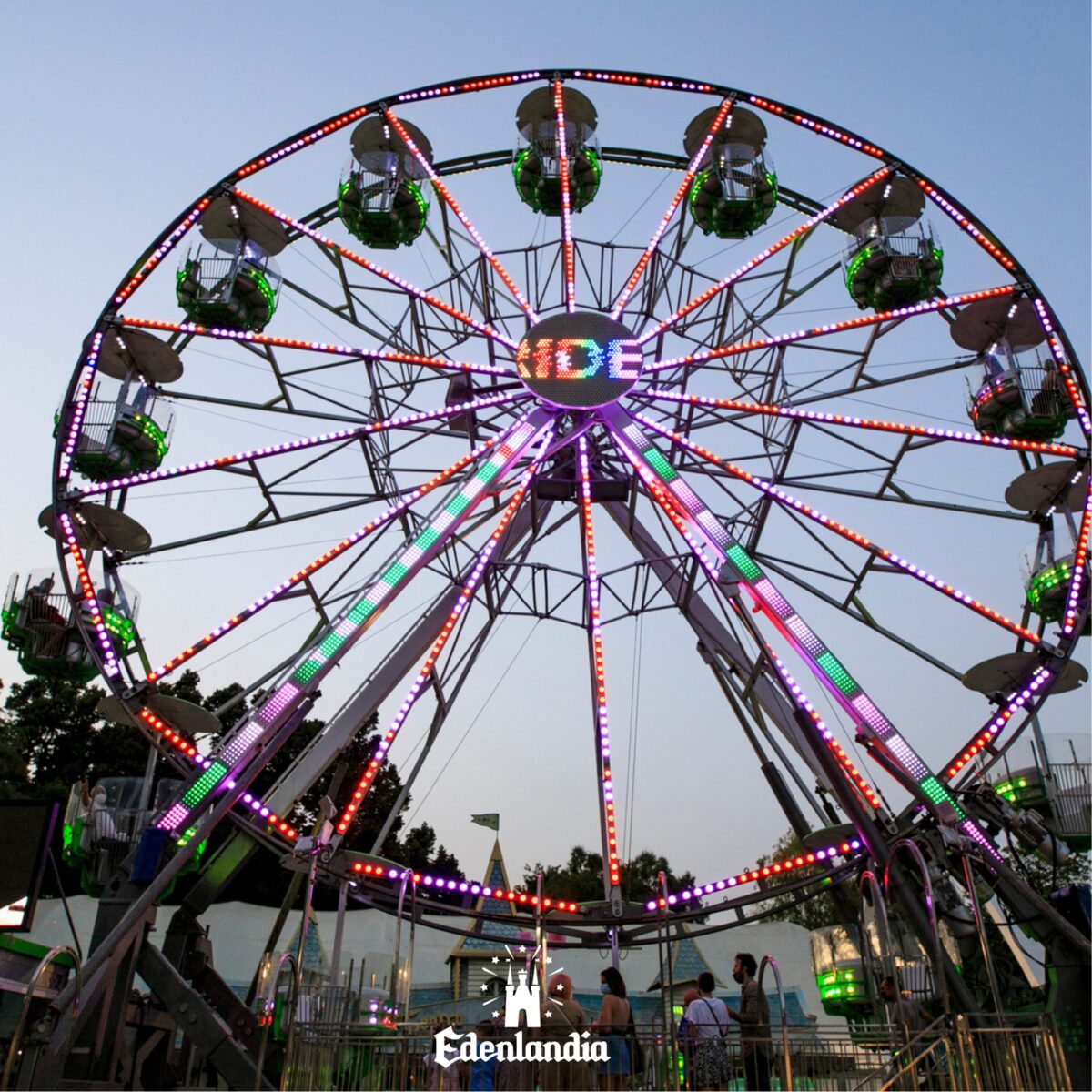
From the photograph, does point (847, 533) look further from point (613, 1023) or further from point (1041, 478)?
point (613, 1023)

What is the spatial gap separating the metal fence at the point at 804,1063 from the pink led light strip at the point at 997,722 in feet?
12.7

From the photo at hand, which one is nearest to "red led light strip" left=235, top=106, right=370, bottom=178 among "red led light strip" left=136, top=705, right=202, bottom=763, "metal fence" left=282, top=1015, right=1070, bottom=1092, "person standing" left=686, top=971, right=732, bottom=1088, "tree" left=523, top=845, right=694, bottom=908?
"red led light strip" left=136, top=705, right=202, bottom=763

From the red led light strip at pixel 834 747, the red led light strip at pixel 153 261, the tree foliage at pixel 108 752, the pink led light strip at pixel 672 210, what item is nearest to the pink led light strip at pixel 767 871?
the red led light strip at pixel 834 747

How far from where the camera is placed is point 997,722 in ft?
39.1

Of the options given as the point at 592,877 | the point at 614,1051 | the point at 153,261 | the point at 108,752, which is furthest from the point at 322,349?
the point at 592,877

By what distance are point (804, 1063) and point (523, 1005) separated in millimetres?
2151

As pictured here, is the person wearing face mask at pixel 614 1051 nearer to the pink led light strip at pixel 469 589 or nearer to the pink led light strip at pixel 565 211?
the pink led light strip at pixel 469 589

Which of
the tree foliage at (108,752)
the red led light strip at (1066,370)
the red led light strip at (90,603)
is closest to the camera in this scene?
the red led light strip at (90,603)

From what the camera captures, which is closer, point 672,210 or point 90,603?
point 90,603

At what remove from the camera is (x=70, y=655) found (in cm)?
1378

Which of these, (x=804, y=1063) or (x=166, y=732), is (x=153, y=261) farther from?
(x=804, y=1063)

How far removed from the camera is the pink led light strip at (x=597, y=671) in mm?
11938

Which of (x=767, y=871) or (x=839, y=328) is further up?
(x=839, y=328)

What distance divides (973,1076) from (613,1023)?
2.57 meters
